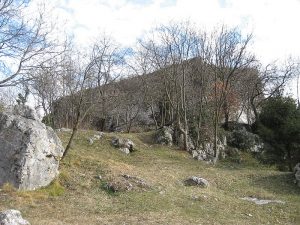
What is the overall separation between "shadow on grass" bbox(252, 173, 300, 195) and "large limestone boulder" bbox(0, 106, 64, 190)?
9.01 meters

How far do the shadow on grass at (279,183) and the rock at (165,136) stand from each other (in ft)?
29.7

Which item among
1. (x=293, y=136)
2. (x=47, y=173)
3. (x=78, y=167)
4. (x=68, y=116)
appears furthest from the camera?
(x=68, y=116)

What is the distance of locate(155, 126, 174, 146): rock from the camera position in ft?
92.8

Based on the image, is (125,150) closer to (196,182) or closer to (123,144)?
(123,144)

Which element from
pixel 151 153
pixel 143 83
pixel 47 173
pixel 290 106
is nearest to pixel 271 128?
pixel 290 106

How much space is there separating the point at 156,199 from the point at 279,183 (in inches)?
295

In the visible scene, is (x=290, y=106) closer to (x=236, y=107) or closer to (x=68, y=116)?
(x=236, y=107)

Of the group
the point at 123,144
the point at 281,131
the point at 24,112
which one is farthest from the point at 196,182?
the point at 281,131

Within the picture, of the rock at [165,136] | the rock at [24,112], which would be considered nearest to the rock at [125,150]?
the rock at [165,136]

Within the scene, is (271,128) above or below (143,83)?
below

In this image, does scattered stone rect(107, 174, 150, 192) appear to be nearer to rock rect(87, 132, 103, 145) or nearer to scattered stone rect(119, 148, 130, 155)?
scattered stone rect(119, 148, 130, 155)

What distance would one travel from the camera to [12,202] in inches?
489

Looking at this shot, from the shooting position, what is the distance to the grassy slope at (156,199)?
11867mm

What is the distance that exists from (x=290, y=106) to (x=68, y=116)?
18.4 meters
